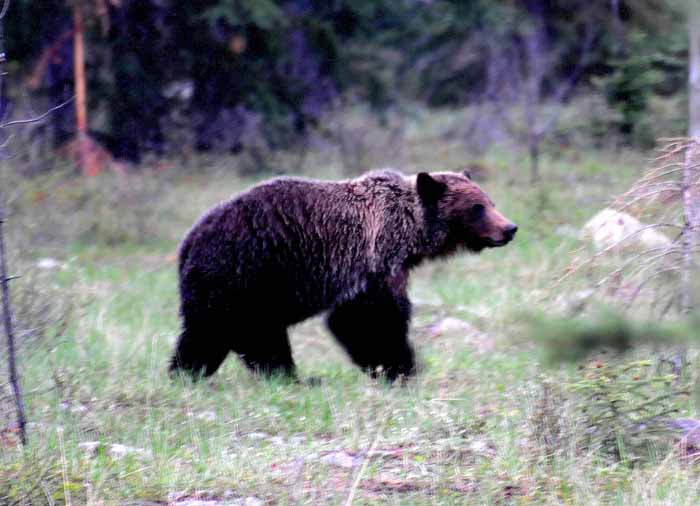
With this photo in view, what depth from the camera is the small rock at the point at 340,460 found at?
5445mm

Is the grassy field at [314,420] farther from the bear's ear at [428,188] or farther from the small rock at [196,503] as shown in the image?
the bear's ear at [428,188]

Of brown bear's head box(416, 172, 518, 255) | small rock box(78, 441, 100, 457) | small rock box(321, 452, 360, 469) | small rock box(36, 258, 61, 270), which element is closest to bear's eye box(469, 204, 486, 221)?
brown bear's head box(416, 172, 518, 255)

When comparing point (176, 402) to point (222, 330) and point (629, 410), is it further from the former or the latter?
point (629, 410)

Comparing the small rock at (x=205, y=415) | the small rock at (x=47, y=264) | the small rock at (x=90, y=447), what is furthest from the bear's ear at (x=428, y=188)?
the small rock at (x=47, y=264)

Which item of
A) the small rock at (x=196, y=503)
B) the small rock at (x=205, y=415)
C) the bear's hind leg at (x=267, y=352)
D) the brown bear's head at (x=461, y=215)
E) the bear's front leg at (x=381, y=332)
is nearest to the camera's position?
the small rock at (x=196, y=503)

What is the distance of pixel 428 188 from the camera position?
8086 millimetres

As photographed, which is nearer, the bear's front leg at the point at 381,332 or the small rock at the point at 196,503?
the small rock at the point at 196,503

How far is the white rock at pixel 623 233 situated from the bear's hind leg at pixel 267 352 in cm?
254

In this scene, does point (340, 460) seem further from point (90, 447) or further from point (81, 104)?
point (81, 104)

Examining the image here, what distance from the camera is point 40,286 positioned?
332 inches

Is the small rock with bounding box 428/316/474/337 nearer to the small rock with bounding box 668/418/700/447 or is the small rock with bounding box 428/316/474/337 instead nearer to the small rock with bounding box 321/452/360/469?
the small rock with bounding box 668/418/700/447

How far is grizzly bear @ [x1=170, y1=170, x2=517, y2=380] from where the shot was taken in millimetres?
7438

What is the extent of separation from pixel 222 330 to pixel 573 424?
10.0 ft

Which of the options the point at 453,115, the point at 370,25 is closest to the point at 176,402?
the point at 370,25
